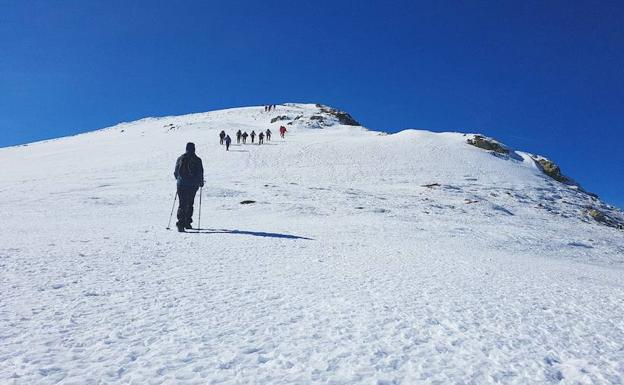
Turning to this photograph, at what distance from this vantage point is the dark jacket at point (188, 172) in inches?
445

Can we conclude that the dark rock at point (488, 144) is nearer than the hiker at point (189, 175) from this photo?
No

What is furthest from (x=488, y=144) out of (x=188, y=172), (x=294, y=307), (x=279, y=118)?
(x=294, y=307)

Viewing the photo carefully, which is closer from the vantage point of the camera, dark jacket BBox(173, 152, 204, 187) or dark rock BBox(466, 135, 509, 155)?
dark jacket BBox(173, 152, 204, 187)

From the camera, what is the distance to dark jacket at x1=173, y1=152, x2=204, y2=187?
1130cm

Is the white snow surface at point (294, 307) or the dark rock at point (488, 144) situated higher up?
the dark rock at point (488, 144)

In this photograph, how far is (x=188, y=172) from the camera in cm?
1134

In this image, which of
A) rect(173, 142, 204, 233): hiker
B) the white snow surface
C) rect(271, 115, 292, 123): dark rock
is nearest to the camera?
the white snow surface

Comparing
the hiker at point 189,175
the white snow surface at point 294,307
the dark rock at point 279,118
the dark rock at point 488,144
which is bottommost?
the white snow surface at point 294,307

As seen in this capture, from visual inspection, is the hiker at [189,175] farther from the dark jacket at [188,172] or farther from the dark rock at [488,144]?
the dark rock at [488,144]

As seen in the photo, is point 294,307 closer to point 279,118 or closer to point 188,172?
point 188,172

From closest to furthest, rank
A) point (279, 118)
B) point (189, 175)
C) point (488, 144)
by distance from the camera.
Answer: point (189, 175), point (488, 144), point (279, 118)

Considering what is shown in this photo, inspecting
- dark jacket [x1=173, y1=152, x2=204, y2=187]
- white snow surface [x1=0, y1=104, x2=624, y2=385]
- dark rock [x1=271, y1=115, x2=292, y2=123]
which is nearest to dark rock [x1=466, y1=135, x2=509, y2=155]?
white snow surface [x1=0, y1=104, x2=624, y2=385]

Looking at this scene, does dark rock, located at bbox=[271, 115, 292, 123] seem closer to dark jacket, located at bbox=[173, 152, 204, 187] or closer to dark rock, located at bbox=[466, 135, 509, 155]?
dark rock, located at bbox=[466, 135, 509, 155]

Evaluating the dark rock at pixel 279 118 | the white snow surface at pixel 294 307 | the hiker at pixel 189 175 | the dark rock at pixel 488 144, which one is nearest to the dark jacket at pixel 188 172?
the hiker at pixel 189 175
